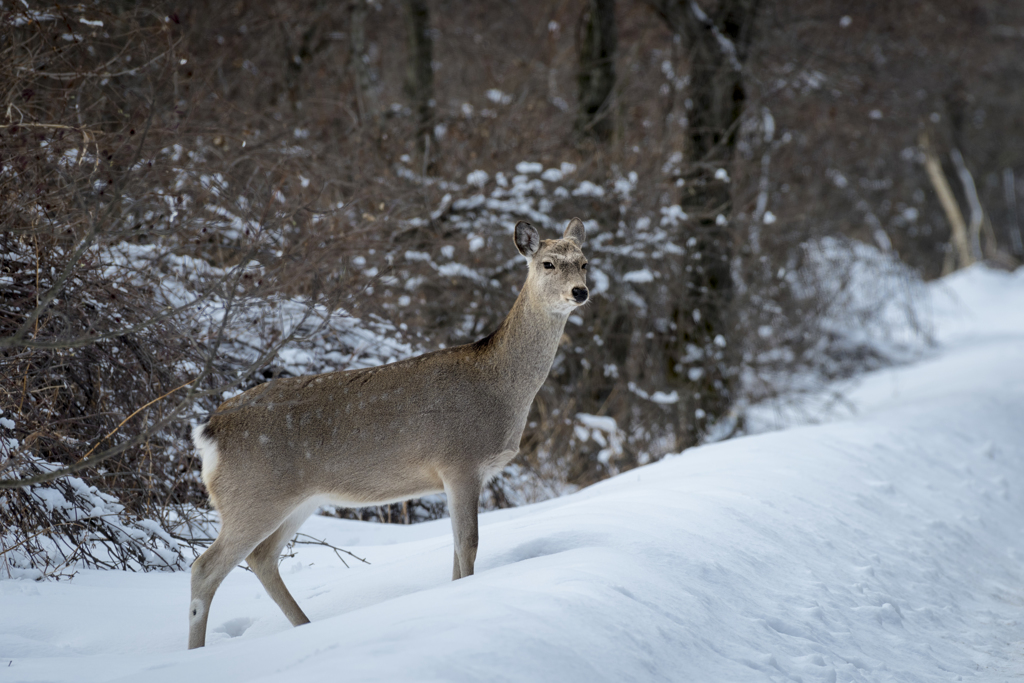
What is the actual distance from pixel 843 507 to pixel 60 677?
4.98 metres

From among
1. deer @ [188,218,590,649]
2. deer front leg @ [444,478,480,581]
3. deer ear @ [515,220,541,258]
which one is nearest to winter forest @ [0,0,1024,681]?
deer @ [188,218,590,649]

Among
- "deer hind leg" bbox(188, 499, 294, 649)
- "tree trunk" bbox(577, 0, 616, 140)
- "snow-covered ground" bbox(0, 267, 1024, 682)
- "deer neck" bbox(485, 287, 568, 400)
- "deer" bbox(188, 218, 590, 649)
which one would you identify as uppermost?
"tree trunk" bbox(577, 0, 616, 140)

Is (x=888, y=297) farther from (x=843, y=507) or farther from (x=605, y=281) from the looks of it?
(x=843, y=507)

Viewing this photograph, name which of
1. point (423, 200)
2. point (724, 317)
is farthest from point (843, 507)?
point (724, 317)

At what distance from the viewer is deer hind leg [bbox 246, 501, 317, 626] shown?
4738mm

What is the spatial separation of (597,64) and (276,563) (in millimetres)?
9485

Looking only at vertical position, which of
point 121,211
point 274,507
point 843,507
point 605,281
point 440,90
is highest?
point 440,90

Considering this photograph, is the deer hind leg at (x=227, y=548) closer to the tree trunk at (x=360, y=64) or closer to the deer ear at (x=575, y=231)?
the deer ear at (x=575, y=231)

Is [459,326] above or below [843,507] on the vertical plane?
above

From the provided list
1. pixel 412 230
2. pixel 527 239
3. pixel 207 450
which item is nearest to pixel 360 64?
pixel 412 230

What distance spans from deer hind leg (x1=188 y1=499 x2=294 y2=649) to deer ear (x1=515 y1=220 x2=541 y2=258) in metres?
1.99

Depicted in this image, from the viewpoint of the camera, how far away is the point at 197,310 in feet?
22.0

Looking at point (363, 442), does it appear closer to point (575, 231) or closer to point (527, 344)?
point (527, 344)

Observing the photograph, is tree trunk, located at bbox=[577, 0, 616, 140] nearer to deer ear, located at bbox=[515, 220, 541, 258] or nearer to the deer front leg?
deer ear, located at bbox=[515, 220, 541, 258]
